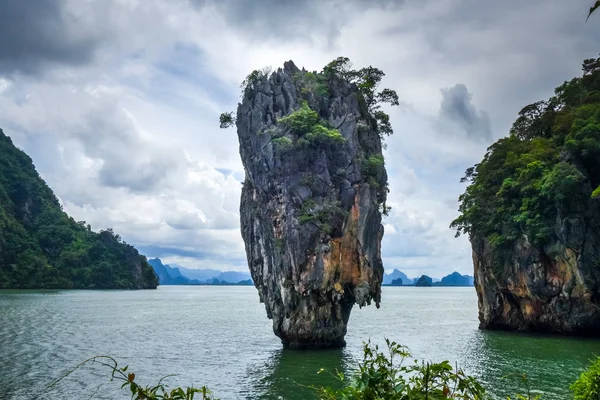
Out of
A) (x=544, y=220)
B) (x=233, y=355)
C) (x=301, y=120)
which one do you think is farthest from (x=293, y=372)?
(x=544, y=220)

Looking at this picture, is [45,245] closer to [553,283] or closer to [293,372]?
[293,372]

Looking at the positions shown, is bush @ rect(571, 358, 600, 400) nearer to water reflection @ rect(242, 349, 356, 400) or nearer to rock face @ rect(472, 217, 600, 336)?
water reflection @ rect(242, 349, 356, 400)

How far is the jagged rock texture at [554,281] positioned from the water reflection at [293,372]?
1551cm

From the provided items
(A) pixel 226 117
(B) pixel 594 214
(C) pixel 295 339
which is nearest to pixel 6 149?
(A) pixel 226 117

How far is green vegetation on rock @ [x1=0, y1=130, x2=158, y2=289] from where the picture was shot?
339 feet

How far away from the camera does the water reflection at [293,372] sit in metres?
18.7

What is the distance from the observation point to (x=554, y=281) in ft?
106

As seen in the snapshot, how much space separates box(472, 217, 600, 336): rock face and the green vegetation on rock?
99.3 meters

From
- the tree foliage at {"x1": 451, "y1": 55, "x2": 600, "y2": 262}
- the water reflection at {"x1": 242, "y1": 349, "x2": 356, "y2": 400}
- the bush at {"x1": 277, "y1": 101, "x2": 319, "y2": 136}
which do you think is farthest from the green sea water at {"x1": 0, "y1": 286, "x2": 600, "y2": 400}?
the bush at {"x1": 277, "y1": 101, "x2": 319, "y2": 136}

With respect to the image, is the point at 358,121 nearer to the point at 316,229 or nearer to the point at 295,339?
the point at 316,229

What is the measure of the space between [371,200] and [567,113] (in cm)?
1731

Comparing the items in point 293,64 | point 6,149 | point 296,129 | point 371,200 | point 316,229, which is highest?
point 6,149

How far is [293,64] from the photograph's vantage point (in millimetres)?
33281

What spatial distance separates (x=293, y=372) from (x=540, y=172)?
22.2 metres
